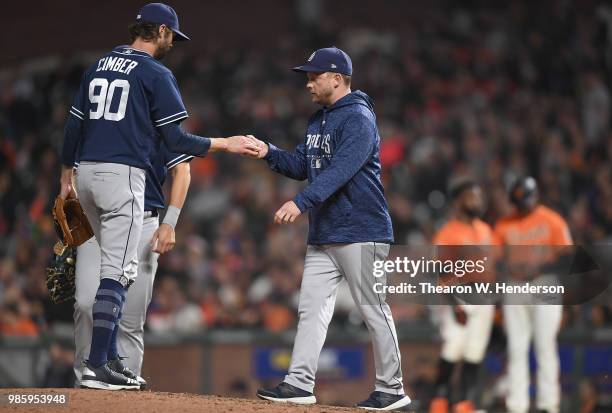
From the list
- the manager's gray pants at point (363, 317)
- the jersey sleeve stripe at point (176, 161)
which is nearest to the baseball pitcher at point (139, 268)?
Answer: the jersey sleeve stripe at point (176, 161)

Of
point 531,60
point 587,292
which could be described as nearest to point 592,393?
point 587,292

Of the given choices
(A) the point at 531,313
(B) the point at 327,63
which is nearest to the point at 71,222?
(B) the point at 327,63

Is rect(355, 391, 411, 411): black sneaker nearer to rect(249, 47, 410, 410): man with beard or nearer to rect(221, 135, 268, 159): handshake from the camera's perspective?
rect(249, 47, 410, 410): man with beard

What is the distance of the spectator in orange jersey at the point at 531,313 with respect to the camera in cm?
823

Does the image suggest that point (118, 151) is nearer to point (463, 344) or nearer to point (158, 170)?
point (158, 170)

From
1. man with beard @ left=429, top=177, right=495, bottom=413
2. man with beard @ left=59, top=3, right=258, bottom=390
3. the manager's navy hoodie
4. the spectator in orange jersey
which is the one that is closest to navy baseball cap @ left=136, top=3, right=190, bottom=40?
man with beard @ left=59, top=3, right=258, bottom=390

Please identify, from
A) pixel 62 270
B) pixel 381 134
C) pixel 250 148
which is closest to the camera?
pixel 250 148

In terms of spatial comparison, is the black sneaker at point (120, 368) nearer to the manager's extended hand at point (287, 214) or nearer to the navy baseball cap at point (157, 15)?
the manager's extended hand at point (287, 214)

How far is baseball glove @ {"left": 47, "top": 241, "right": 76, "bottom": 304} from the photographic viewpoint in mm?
6086

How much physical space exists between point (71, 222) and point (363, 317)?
66.5 inches

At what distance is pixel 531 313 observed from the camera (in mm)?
8422

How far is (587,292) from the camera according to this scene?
9.04 meters

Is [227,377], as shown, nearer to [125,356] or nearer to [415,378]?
[415,378]

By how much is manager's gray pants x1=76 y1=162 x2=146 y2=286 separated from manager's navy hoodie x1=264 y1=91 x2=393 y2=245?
34.1 inches
